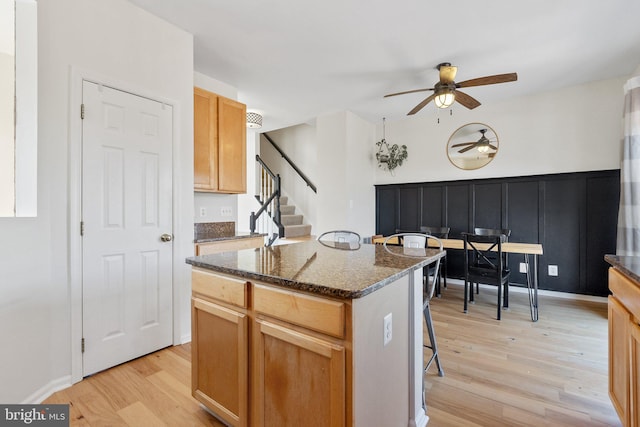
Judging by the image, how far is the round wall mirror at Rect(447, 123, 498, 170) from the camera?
4367 mm

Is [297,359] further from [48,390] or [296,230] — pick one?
[296,230]

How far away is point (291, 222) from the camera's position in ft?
21.0

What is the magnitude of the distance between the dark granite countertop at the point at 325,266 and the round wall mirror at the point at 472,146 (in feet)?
10.5

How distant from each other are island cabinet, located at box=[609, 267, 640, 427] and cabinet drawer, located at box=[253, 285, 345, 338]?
1.26 m

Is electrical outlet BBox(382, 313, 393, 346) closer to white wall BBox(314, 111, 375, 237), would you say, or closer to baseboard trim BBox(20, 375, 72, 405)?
baseboard trim BBox(20, 375, 72, 405)

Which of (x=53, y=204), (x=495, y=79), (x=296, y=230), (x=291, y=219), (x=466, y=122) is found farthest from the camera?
(x=291, y=219)

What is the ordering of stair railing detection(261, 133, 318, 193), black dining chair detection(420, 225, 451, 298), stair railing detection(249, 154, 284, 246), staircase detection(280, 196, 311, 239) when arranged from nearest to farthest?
black dining chair detection(420, 225, 451, 298), stair railing detection(249, 154, 284, 246), staircase detection(280, 196, 311, 239), stair railing detection(261, 133, 318, 193)

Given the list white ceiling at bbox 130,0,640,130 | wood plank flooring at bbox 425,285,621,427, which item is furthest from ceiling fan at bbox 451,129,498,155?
wood plank flooring at bbox 425,285,621,427

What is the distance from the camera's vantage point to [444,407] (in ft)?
5.83

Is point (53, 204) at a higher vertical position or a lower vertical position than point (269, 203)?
lower

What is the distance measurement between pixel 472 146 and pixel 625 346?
11.8 ft

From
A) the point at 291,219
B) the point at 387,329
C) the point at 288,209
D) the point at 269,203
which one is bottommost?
the point at 387,329

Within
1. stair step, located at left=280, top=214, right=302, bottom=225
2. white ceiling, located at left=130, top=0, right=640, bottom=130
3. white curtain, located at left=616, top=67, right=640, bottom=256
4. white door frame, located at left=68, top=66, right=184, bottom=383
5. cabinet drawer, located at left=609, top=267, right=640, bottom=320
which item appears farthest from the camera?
stair step, located at left=280, top=214, right=302, bottom=225

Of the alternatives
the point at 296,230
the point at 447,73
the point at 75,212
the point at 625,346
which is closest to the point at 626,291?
the point at 625,346
